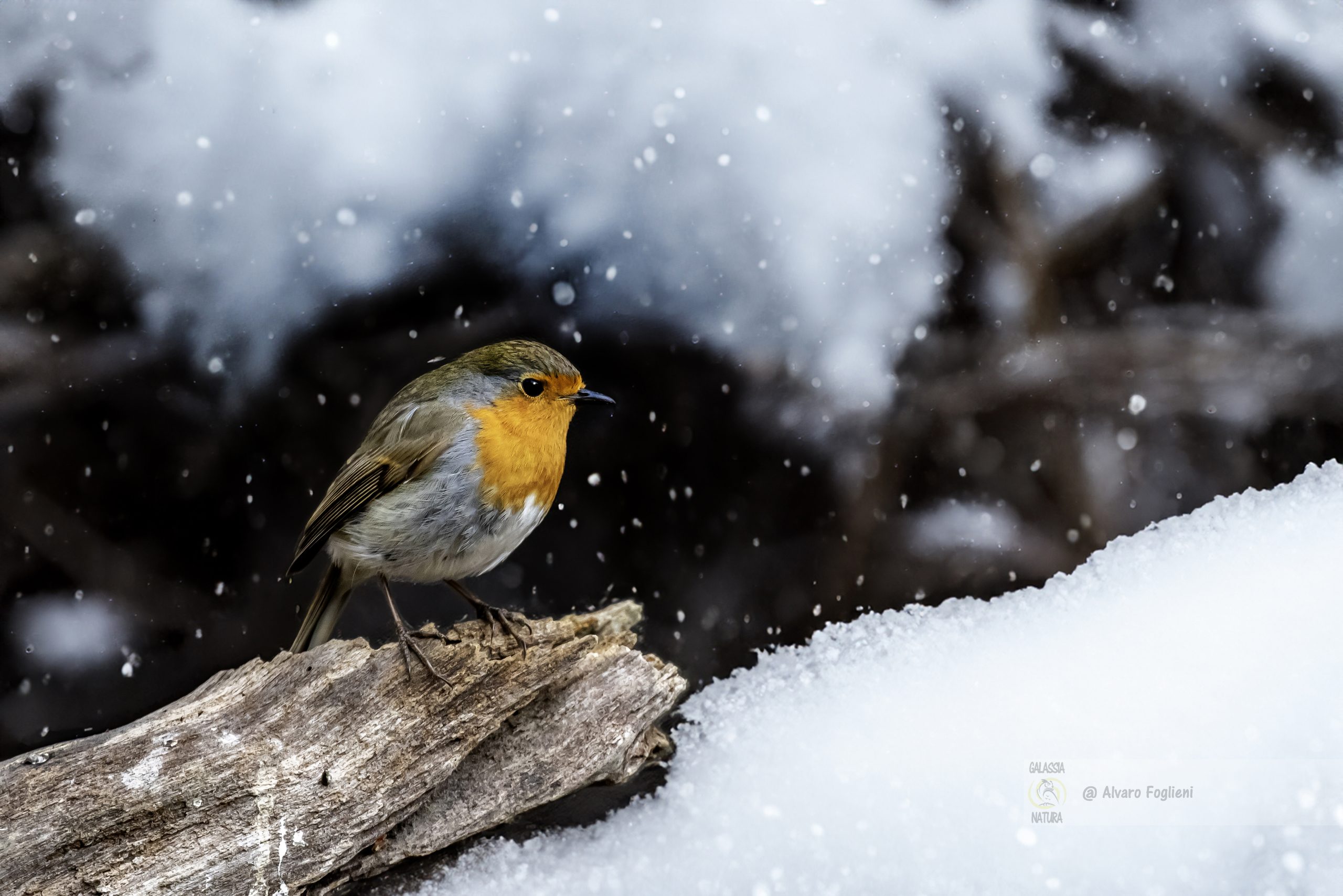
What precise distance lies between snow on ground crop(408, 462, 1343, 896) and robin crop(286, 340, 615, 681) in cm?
49

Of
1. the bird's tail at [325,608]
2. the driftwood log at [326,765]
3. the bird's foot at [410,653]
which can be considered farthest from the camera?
the bird's tail at [325,608]

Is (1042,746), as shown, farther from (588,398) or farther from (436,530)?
(436,530)

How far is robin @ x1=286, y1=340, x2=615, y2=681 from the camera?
152cm

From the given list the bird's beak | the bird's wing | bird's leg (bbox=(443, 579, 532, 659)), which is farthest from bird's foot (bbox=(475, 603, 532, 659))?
the bird's beak

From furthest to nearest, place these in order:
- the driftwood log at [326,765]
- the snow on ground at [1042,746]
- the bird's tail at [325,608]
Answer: the bird's tail at [325,608] → the snow on ground at [1042,746] → the driftwood log at [326,765]

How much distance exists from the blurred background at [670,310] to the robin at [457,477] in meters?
0.46

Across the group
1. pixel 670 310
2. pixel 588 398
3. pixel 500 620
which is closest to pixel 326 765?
pixel 500 620

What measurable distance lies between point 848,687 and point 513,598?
0.79m

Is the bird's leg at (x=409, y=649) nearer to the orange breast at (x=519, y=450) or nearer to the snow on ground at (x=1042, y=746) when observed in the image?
the orange breast at (x=519, y=450)

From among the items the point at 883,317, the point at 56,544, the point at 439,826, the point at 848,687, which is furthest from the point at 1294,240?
the point at 56,544

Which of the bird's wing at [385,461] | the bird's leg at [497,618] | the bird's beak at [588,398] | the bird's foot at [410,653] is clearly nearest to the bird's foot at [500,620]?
the bird's leg at [497,618]

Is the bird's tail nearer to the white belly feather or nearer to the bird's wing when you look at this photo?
the bird's wing

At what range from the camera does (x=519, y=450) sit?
154 centimetres

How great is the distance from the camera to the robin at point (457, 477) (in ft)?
4.97
